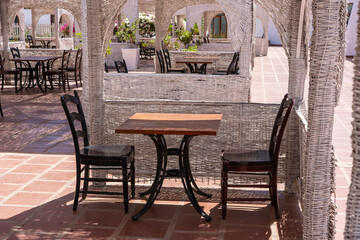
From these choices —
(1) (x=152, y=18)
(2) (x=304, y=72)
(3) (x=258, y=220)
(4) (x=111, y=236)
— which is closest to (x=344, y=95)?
(2) (x=304, y=72)

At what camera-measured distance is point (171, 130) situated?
11.6 ft

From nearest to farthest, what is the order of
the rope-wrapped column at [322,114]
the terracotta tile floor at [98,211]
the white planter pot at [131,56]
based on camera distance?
the rope-wrapped column at [322,114], the terracotta tile floor at [98,211], the white planter pot at [131,56]

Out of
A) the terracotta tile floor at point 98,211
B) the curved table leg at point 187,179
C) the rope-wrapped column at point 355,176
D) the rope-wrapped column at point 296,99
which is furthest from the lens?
the rope-wrapped column at point 296,99

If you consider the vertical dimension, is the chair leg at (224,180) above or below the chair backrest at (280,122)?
below

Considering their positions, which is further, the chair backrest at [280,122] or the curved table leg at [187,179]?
the curved table leg at [187,179]

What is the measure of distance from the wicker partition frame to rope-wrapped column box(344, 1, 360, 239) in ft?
8.12

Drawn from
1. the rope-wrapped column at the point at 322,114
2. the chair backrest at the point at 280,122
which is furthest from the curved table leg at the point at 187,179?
the rope-wrapped column at the point at 322,114

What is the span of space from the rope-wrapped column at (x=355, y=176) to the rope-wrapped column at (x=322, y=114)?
530 millimetres

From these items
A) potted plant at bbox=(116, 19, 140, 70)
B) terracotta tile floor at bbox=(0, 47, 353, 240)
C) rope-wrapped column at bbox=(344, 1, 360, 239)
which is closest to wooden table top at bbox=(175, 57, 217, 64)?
terracotta tile floor at bbox=(0, 47, 353, 240)

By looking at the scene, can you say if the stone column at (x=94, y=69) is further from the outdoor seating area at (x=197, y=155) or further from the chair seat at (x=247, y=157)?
the chair seat at (x=247, y=157)

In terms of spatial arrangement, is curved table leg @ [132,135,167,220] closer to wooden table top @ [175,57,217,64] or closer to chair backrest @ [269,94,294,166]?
chair backrest @ [269,94,294,166]

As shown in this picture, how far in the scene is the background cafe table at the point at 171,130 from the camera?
11.6ft

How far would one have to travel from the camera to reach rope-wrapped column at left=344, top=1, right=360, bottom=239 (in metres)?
1.81

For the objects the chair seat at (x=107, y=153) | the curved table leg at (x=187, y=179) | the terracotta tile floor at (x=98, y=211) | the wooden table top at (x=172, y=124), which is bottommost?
the terracotta tile floor at (x=98, y=211)
